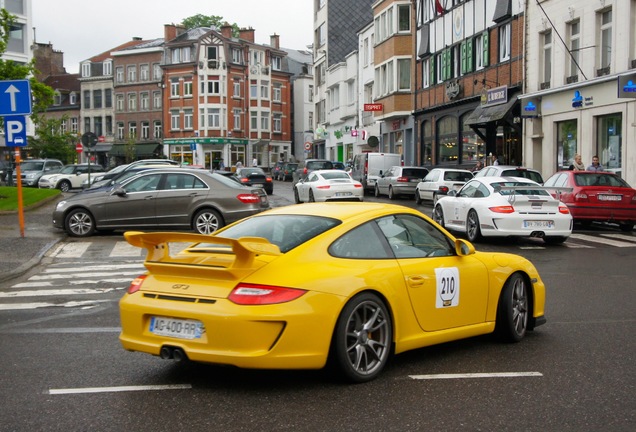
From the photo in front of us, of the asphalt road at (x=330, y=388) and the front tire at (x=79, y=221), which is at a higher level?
the front tire at (x=79, y=221)

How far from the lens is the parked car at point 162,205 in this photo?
18719 millimetres

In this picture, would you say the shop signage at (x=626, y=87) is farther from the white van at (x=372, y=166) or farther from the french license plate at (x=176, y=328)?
the french license plate at (x=176, y=328)

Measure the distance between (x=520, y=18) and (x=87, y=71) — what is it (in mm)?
73200

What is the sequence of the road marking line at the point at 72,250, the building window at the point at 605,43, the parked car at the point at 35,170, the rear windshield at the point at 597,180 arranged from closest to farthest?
1. the road marking line at the point at 72,250
2. the rear windshield at the point at 597,180
3. the building window at the point at 605,43
4. the parked car at the point at 35,170

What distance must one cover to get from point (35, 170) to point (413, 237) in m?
47.8

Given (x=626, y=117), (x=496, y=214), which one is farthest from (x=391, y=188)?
(x=496, y=214)

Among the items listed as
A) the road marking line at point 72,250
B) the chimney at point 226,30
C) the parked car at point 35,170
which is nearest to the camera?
the road marking line at point 72,250

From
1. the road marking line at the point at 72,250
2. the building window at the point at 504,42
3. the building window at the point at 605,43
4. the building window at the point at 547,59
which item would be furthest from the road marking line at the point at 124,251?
the building window at the point at 504,42

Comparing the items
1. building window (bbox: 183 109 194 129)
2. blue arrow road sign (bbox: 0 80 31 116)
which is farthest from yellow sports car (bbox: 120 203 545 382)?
building window (bbox: 183 109 194 129)

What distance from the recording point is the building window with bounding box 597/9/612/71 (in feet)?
94.2

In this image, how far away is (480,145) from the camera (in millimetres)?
40719

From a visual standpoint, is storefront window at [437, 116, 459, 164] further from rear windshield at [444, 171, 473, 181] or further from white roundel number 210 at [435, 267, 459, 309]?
white roundel number 210 at [435, 267, 459, 309]

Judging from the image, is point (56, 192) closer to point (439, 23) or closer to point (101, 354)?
point (439, 23)

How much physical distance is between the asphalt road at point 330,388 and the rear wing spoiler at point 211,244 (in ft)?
3.00
